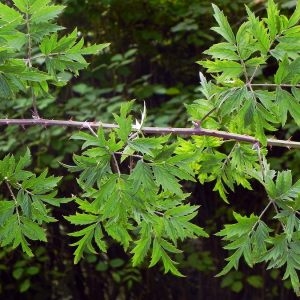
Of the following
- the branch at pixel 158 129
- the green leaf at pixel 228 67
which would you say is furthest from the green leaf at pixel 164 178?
the green leaf at pixel 228 67

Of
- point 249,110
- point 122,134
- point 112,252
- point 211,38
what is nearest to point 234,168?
point 249,110

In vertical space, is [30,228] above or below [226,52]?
below

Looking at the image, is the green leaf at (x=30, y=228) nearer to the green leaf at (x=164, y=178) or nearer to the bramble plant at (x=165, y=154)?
the bramble plant at (x=165, y=154)

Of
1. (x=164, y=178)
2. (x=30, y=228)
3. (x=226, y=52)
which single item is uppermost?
(x=226, y=52)

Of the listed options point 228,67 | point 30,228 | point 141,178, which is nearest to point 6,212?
point 30,228

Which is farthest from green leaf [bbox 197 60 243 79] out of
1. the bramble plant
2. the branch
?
the branch

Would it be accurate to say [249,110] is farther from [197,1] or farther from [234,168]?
[197,1]

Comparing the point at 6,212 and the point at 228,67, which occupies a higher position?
the point at 228,67

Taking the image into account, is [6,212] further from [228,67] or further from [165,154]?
[228,67]

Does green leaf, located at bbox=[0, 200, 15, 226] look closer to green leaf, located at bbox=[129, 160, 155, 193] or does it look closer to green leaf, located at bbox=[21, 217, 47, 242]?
green leaf, located at bbox=[21, 217, 47, 242]

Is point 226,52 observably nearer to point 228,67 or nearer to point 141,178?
point 228,67

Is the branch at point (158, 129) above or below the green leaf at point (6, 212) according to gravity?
above

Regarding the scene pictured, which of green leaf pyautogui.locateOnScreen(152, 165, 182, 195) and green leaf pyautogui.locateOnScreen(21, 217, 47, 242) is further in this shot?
green leaf pyautogui.locateOnScreen(21, 217, 47, 242)

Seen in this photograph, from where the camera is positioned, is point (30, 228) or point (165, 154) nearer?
point (165, 154)
